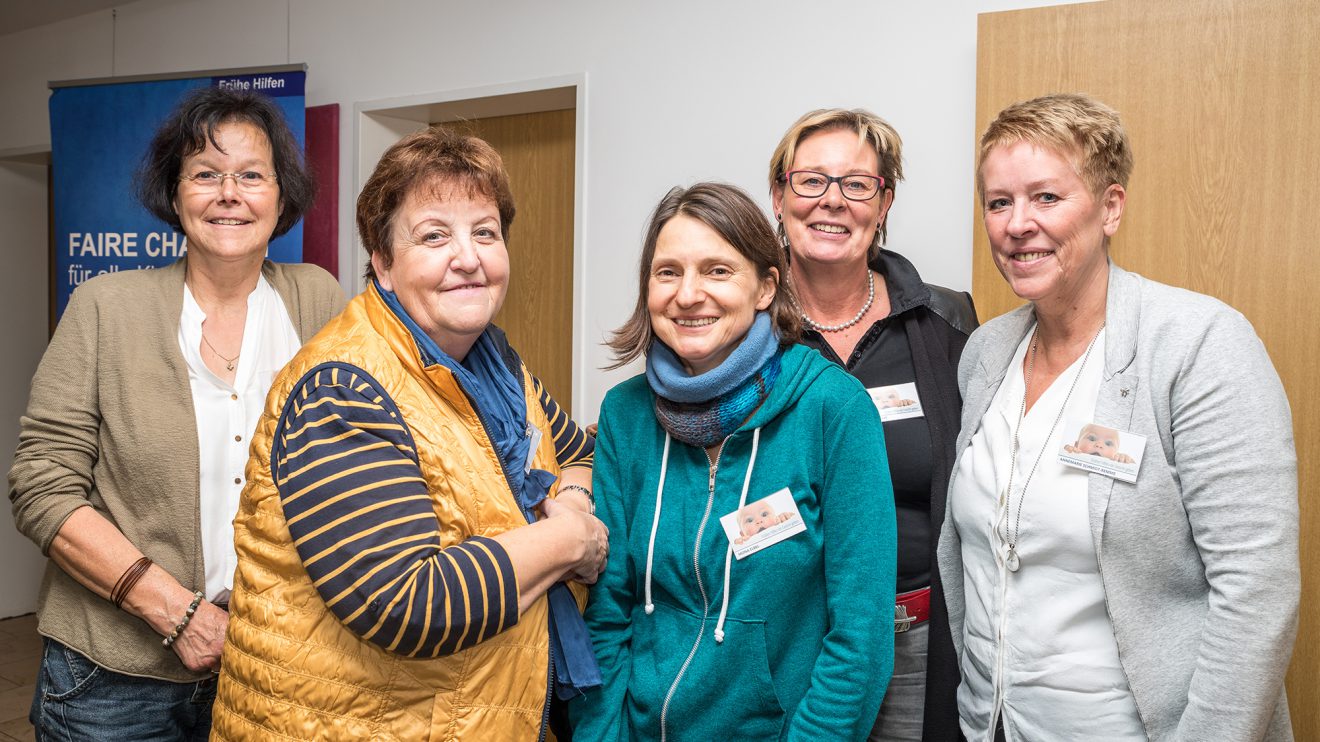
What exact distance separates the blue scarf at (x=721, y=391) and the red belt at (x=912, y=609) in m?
0.55

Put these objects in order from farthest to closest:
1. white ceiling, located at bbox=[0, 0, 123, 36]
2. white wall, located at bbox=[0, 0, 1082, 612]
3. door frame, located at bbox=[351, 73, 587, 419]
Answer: white ceiling, located at bbox=[0, 0, 123, 36] < door frame, located at bbox=[351, 73, 587, 419] < white wall, located at bbox=[0, 0, 1082, 612]

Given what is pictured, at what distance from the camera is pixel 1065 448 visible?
154cm

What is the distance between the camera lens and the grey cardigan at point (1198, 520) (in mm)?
1366

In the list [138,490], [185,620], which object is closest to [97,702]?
[185,620]

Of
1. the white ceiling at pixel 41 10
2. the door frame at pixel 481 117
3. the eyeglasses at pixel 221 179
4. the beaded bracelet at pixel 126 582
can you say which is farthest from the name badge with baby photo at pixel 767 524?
the white ceiling at pixel 41 10

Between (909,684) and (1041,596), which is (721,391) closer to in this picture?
(1041,596)

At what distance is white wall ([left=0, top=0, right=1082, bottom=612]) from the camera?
9.41ft

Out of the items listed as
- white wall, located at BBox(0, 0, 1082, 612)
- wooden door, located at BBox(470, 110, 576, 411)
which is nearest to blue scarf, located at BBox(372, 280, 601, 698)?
white wall, located at BBox(0, 0, 1082, 612)

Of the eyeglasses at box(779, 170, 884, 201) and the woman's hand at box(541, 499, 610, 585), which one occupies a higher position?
the eyeglasses at box(779, 170, 884, 201)

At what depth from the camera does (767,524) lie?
1504 mm

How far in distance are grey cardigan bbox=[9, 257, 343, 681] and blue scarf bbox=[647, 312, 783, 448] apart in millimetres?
954

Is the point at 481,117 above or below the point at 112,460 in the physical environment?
above

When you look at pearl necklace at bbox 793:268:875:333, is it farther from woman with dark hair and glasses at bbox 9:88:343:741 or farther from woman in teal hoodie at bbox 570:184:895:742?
woman with dark hair and glasses at bbox 9:88:343:741

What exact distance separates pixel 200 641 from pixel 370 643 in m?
0.60
